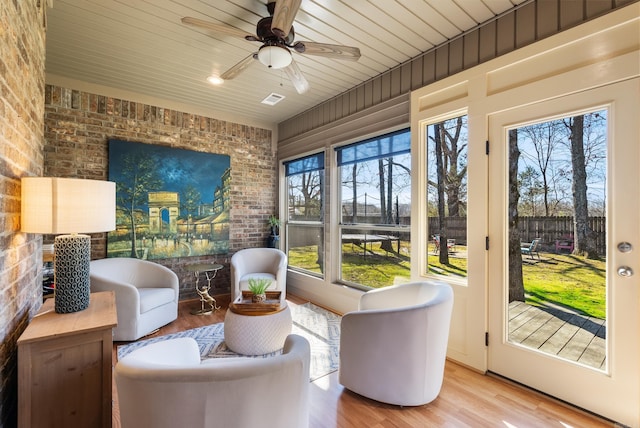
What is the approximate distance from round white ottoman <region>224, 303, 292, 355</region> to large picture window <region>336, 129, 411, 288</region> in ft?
4.64

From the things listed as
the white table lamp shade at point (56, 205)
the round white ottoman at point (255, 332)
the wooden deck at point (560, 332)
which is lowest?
the round white ottoman at point (255, 332)

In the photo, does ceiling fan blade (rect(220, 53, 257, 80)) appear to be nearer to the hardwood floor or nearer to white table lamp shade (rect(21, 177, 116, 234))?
white table lamp shade (rect(21, 177, 116, 234))

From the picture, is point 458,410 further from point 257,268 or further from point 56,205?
point 257,268

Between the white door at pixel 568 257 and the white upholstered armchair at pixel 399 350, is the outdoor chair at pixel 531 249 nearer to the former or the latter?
the white door at pixel 568 257

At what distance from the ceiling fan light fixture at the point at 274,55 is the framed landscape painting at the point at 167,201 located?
8.06 feet

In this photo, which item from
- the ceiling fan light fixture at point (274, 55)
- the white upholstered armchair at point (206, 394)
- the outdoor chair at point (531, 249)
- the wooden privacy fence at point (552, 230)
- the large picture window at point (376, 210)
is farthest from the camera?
the large picture window at point (376, 210)

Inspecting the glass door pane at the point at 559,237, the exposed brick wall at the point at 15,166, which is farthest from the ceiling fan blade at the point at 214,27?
the glass door pane at the point at 559,237

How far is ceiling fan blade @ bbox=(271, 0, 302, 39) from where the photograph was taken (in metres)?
1.71

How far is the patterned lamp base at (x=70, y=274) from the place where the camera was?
1576mm

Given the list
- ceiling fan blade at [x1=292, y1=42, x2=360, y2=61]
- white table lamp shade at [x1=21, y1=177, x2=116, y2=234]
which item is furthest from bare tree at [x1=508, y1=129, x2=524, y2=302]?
white table lamp shade at [x1=21, y1=177, x2=116, y2=234]

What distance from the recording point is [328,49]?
2.17m

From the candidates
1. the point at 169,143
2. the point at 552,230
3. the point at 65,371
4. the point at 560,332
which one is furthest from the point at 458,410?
the point at 169,143

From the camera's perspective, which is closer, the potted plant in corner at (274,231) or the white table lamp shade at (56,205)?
the white table lamp shade at (56,205)

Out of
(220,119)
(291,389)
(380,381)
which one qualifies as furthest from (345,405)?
(220,119)
